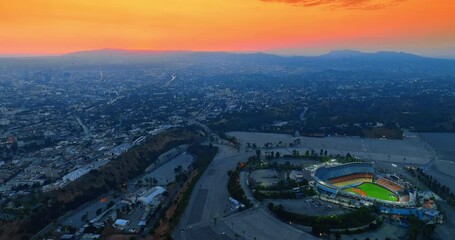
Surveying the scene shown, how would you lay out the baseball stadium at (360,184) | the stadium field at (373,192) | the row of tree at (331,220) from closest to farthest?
1. the row of tree at (331,220)
2. the baseball stadium at (360,184)
3. the stadium field at (373,192)

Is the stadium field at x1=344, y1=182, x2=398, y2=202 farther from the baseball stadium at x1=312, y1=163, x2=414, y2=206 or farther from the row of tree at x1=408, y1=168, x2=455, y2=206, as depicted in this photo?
the row of tree at x1=408, y1=168, x2=455, y2=206

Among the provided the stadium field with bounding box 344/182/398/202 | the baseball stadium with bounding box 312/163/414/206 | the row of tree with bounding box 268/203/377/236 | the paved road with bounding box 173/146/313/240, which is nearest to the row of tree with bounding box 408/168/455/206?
the baseball stadium with bounding box 312/163/414/206

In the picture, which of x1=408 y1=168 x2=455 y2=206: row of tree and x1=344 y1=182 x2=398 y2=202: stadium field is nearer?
x1=408 y1=168 x2=455 y2=206: row of tree

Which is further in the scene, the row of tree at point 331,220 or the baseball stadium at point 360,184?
the baseball stadium at point 360,184

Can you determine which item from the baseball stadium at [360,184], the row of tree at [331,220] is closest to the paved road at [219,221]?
the row of tree at [331,220]

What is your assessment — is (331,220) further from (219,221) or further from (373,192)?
(373,192)

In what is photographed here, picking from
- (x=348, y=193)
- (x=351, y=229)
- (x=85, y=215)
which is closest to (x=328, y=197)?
(x=348, y=193)

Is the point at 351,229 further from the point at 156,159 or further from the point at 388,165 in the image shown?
the point at 156,159

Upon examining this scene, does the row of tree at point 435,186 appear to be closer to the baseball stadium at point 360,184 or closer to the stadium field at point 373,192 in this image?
the baseball stadium at point 360,184
